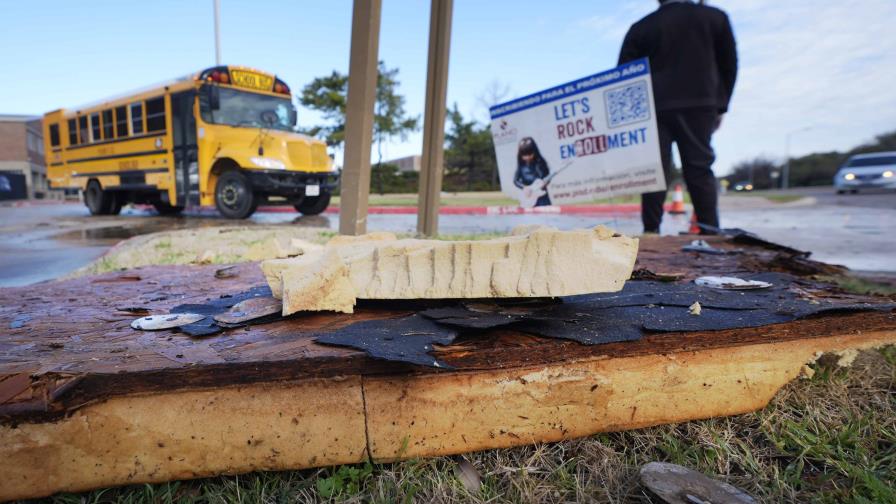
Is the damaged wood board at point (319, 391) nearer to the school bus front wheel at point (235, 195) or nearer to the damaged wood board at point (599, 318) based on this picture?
the damaged wood board at point (599, 318)

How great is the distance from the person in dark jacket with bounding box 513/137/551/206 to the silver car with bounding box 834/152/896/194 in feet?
64.0

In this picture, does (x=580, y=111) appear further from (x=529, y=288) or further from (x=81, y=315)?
(x=81, y=315)

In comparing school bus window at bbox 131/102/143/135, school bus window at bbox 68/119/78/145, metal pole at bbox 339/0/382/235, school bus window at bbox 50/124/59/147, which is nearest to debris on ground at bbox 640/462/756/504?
metal pole at bbox 339/0/382/235

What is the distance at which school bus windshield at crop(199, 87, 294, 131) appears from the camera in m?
9.53

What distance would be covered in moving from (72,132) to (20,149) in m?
38.4

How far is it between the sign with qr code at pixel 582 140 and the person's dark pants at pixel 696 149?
0.22 metres

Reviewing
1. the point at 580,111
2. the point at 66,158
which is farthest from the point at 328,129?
the point at 580,111

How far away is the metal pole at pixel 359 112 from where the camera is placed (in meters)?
3.33

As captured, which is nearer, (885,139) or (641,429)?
(641,429)

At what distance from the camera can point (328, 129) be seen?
86.8ft

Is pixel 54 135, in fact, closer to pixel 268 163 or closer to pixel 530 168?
pixel 268 163

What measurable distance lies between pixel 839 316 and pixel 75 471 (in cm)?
187

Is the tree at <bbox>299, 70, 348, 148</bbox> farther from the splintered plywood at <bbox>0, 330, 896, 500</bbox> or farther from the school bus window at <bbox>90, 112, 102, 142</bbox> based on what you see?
the splintered plywood at <bbox>0, 330, 896, 500</bbox>

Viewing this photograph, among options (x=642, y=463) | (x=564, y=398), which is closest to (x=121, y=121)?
(x=564, y=398)
